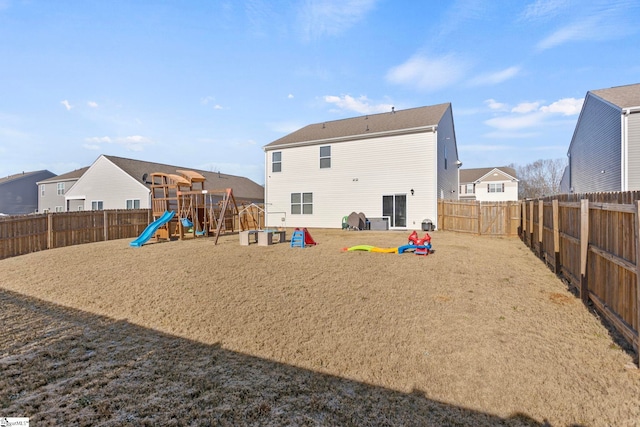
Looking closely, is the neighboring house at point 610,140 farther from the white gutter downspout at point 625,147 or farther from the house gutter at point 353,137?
the house gutter at point 353,137

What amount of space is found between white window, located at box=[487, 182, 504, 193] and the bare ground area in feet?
131

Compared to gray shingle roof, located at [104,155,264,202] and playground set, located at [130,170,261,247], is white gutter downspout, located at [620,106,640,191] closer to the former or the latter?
playground set, located at [130,170,261,247]

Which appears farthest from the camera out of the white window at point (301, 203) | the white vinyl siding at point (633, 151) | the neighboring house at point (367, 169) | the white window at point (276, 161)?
the white window at point (276, 161)

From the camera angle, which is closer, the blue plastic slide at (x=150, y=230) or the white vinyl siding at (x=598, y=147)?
the blue plastic slide at (x=150, y=230)

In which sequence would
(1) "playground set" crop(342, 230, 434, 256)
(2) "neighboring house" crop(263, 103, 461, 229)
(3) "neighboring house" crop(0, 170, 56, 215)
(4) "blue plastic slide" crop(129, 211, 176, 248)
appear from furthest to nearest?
1. (3) "neighboring house" crop(0, 170, 56, 215)
2. (2) "neighboring house" crop(263, 103, 461, 229)
3. (4) "blue plastic slide" crop(129, 211, 176, 248)
4. (1) "playground set" crop(342, 230, 434, 256)

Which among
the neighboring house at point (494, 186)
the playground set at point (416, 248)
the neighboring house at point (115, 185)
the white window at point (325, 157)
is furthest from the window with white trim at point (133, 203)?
the neighboring house at point (494, 186)

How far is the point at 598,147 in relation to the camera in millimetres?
17719

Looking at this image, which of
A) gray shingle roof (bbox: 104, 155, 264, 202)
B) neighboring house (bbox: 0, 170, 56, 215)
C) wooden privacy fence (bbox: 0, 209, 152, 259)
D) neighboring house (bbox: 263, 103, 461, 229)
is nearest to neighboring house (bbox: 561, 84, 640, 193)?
neighboring house (bbox: 263, 103, 461, 229)

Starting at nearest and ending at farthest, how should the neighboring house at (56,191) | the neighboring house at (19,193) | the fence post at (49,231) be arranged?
the fence post at (49,231) < the neighboring house at (56,191) < the neighboring house at (19,193)

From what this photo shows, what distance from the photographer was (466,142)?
2741 cm

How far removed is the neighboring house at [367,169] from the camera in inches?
662

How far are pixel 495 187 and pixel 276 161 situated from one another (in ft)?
112

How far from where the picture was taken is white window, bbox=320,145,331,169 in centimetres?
1953

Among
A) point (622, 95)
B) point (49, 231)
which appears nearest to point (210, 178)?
point (49, 231)
